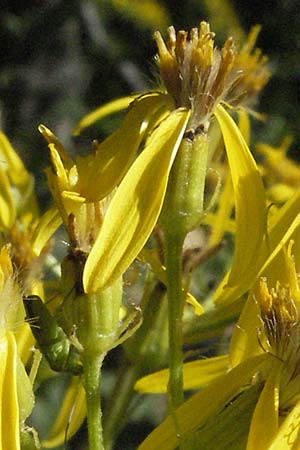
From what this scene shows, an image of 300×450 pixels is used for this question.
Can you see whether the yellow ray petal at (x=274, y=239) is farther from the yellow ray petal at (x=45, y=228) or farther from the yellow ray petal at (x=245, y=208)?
the yellow ray petal at (x=45, y=228)

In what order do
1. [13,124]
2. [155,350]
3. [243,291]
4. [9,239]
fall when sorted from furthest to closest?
[13,124], [9,239], [155,350], [243,291]

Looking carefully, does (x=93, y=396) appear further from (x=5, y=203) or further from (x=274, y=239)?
(x=5, y=203)

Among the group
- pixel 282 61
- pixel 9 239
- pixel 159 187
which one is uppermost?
pixel 159 187

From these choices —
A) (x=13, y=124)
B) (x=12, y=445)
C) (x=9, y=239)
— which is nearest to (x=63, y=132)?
(x=13, y=124)

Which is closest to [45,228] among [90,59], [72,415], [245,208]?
[72,415]

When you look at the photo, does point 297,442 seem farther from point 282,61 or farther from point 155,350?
point 282,61
